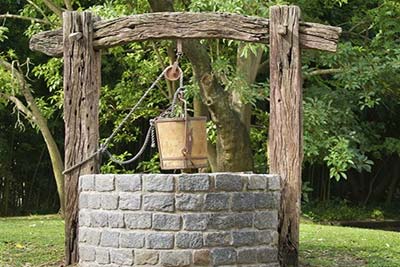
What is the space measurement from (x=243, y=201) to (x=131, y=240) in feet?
2.98

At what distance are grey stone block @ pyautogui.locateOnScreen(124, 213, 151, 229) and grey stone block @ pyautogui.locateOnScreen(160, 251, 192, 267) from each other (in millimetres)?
251

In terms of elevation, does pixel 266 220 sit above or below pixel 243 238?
above

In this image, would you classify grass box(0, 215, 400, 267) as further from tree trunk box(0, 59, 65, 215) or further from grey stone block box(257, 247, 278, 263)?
tree trunk box(0, 59, 65, 215)

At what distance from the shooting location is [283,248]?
21.6ft

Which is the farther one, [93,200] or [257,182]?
[93,200]

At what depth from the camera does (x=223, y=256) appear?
5.95 m

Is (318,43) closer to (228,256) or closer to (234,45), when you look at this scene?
(228,256)

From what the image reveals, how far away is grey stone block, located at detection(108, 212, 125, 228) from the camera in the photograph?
6052mm

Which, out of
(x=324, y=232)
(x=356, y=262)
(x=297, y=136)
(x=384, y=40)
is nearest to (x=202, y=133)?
(x=297, y=136)

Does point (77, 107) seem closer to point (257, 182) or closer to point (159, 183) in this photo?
point (159, 183)

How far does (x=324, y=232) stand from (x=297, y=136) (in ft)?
11.9

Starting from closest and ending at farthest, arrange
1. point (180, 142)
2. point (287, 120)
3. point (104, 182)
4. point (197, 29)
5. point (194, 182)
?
1. point (194, 182)
2. point (104, 182)
3. point (180, 142)
4. point (287, 120)
5. point (197, 29)

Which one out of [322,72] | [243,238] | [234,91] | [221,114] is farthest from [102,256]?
[322,72]

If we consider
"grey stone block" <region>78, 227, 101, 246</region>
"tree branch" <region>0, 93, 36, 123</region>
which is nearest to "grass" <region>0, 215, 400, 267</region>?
"grey stone block" <region>78, 227, 101, 246</region>
